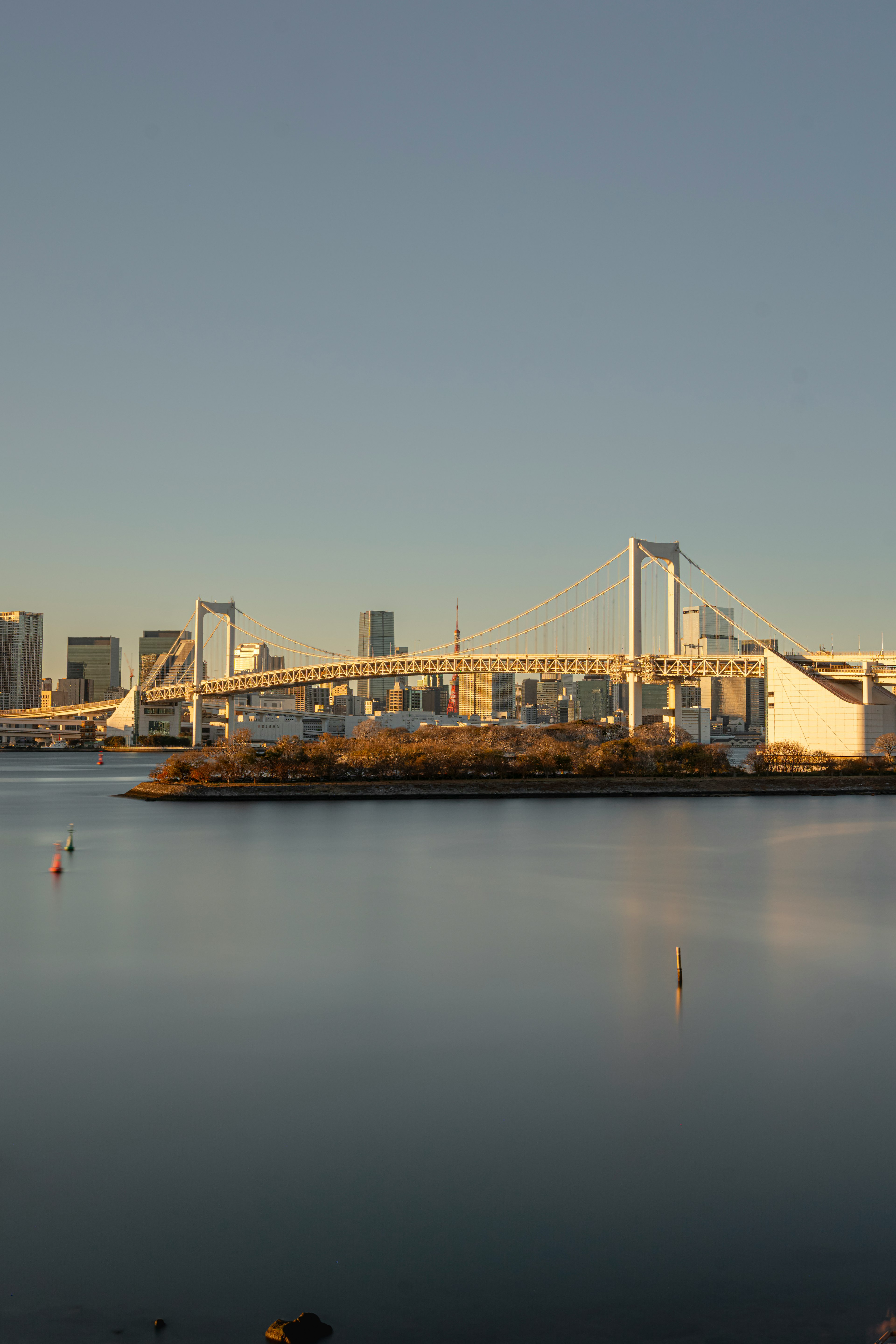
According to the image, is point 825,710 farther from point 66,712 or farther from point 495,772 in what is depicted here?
point 66,712

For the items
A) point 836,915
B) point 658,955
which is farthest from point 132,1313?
point 836,915

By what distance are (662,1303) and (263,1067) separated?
3563mm

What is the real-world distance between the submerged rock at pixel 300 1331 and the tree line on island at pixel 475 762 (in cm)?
2978

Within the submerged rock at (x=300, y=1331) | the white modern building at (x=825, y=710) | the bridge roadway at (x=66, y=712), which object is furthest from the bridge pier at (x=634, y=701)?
the bridge roadway at (x=66, y=712)

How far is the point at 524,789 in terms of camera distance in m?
33.0

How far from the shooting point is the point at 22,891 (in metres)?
14.6

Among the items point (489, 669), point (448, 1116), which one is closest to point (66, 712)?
point (489, 669)

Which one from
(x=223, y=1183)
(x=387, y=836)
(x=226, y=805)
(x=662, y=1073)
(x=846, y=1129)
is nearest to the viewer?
(x=223, y=1183)

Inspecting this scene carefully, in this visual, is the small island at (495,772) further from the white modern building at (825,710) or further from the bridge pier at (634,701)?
the bridge pier at (634,701)

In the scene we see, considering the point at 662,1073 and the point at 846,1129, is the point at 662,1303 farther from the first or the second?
the point at 662,1073

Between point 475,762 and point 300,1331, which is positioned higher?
point 475,762

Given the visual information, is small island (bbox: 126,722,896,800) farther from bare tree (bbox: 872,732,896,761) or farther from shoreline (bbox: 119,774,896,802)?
bare tree (bbox: 872,732,896,761)

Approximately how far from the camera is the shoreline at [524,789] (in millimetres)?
31344

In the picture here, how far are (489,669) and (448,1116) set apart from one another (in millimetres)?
40889
